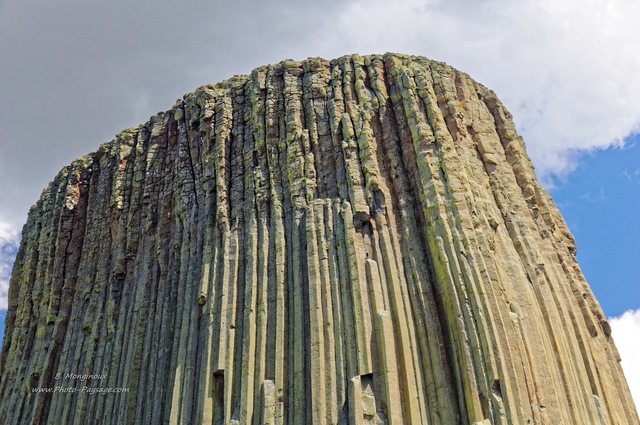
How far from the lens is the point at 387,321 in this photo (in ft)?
50.5

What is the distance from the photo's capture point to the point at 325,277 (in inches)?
655

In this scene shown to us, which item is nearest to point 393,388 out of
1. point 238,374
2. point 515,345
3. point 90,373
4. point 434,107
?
point 515,345

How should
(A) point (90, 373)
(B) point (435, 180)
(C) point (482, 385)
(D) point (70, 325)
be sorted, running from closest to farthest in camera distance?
(C) point (482, 385) → (B) point (435, 180) → (A) point (90, 373) → (D) point (70, 325)

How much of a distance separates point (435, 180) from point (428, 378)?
568 centimetres

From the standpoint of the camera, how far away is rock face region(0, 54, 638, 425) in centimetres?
1476

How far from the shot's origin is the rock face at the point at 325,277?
1476 centimetres

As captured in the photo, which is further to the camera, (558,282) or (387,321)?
(558,282)

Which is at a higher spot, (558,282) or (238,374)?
(558,282)

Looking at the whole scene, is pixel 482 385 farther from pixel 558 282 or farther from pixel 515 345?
pixel 558 282

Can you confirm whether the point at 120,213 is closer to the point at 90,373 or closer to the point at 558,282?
the point at 90,373

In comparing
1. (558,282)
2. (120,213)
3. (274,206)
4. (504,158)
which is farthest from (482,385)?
(120,213)

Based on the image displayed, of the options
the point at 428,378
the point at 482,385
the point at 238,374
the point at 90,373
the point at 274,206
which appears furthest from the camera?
the point at 90,373

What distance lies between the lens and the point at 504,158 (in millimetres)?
21438

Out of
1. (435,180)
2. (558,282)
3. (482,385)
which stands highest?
(435,180)
